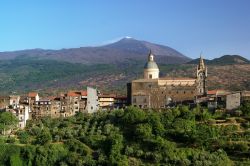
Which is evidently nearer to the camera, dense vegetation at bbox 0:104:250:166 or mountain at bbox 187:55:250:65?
dense vegetation at bbox 0:104:250:166

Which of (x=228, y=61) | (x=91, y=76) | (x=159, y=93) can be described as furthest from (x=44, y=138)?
(x=91, y=76)

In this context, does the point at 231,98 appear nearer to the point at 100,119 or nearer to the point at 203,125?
the point at 203,125

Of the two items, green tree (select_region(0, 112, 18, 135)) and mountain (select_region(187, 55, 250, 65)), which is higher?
mountain (select_region(187, 55, 250, 65))

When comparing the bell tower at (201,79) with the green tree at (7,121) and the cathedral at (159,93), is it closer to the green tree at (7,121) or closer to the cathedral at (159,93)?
the cathedral at (159,93)

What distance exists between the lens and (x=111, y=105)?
66625 mm

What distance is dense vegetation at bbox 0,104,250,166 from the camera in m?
46.8

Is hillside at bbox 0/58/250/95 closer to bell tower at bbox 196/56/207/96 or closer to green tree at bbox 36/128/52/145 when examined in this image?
bell tower at bbox 196/56/207/96

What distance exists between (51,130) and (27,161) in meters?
5.84

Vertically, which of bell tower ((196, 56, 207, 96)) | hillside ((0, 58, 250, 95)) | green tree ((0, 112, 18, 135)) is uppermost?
hillside ((0, 58, 250, 95))

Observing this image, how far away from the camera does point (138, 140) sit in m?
50.6

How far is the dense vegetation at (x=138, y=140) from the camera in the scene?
4681 centimetres

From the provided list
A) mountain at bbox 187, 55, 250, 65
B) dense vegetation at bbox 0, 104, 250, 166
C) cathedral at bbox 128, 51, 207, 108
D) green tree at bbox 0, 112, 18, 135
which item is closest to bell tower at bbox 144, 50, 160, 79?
cathedral at bbox 128, 51, 207, 108

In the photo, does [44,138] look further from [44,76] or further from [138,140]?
[44,76]

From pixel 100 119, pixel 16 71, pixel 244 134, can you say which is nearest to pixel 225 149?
pixel 244 134
